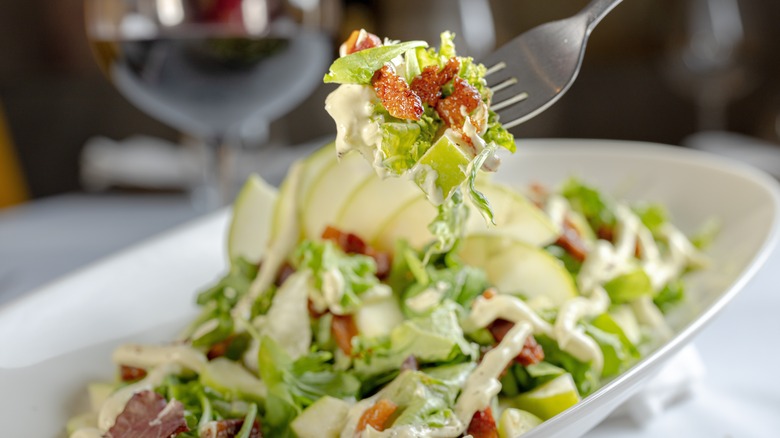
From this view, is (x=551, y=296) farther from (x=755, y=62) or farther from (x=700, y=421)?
(x=755, y=62)

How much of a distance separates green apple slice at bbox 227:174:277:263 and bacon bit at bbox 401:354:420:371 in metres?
0.54

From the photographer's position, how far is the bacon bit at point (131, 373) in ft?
3.96

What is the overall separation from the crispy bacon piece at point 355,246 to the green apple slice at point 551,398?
1.06 feet

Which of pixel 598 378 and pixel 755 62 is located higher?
pixel 598 378

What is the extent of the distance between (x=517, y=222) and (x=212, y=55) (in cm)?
71

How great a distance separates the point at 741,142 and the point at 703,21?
54 centimetres

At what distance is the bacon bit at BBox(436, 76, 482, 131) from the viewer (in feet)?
2.90

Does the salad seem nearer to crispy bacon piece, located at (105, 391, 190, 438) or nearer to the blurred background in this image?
crispy bacon piece, located at (105, 391, 190, 438)

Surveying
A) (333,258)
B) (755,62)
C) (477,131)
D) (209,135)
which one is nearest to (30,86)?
(209,135)

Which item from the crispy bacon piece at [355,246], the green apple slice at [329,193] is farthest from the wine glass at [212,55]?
the crispy bacon piece at [355,246]

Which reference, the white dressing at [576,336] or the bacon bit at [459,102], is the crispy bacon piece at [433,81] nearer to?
the bacon bit at [459,102]

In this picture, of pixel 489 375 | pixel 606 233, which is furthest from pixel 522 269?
pixel 606 233

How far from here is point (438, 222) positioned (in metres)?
1.00

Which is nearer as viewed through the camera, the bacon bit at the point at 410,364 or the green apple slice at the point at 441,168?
the green apple slice at the point at 441,168
